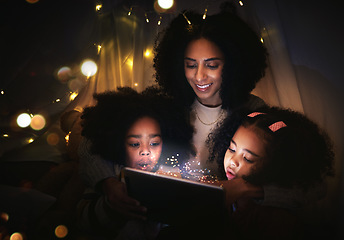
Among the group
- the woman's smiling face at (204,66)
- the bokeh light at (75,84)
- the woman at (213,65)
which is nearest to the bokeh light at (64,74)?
the bokeh light at (75,84)

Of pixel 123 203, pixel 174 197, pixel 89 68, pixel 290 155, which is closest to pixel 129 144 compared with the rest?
pixel 123 203

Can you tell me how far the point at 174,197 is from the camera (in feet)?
2.87

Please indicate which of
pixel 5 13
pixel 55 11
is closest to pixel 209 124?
pixel 55 11

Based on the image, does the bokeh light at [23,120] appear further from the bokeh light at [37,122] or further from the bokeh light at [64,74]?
the bokeh light at [64,74]

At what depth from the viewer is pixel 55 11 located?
144 cm

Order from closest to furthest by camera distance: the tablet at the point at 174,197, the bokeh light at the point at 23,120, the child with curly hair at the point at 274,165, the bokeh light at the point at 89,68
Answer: the tablet at the point at 174,197
the child with curly hair at the point at 274,165
the bokeh light at the point at 23,120
the bokeh light at the point at 89,68

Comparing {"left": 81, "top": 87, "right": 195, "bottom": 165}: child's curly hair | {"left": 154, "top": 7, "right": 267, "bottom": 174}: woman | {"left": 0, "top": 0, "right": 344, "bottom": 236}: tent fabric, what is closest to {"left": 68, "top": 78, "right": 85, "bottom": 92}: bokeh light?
{"left": 0, "top": 0, "right": 344, "bottom": 236}: tent fabric

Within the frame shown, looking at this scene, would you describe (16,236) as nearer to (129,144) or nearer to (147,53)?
(129,144)

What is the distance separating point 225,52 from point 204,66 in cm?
17

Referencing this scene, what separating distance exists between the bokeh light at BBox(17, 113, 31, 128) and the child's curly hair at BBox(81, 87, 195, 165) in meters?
0.51

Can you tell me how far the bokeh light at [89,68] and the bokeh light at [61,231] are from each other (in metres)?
1.02

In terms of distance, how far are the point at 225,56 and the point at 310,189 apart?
80 centimetres

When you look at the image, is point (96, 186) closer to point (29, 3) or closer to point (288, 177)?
point (288, 177)

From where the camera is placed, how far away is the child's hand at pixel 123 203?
954 millimetres
